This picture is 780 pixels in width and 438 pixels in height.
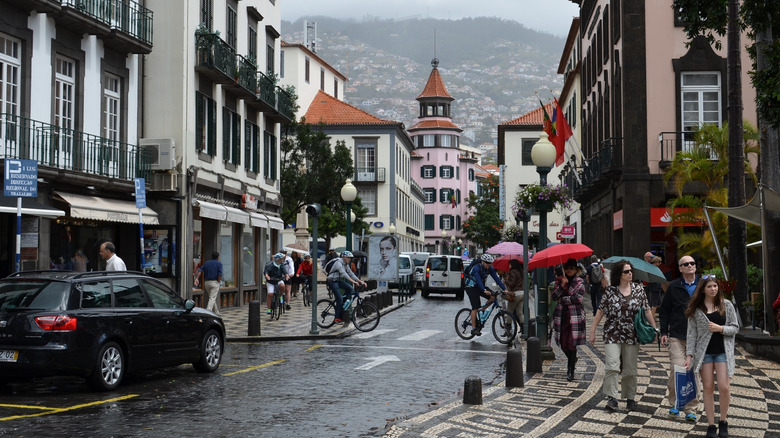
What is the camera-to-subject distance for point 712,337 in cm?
933

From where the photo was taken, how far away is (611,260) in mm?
21453

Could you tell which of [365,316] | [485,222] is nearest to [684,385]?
[365,316]

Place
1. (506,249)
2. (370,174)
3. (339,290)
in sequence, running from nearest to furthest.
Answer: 1. (339,290)
2. (506,249)
3. (370,174)

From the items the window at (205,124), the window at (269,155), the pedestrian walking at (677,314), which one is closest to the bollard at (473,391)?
the pedestrian walking at (677,314)

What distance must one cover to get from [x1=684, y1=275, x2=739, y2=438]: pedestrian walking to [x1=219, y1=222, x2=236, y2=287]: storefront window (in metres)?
22.4

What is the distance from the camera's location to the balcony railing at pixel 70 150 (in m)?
18.7

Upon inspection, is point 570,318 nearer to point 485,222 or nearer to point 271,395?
point 271,395

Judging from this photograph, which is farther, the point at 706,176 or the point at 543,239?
the point at 706,176

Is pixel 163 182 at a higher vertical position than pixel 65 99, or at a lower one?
lower

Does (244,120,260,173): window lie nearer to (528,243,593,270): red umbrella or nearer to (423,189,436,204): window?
(528,243,593,270): red umbrella

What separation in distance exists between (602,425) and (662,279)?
6.01 meters

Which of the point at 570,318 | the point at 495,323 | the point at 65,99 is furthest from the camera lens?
the point at 65,99

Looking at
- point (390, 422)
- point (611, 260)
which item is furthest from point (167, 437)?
point (611, 260)

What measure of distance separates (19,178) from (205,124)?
14.2 metres
